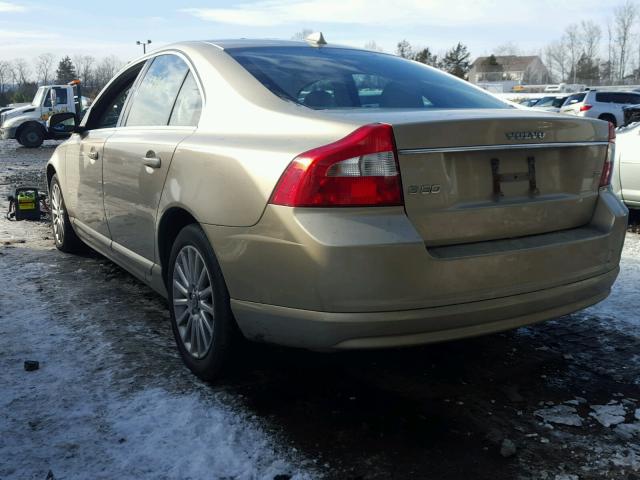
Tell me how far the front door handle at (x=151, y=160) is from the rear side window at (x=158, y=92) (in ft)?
0.79

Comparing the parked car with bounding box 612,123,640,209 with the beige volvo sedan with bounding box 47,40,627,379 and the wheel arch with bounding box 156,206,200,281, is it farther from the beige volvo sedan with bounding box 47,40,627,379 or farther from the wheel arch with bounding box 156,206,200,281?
the wheel arch with bounding box 156,206,200,281

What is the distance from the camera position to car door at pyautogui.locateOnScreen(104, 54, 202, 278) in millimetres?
3395

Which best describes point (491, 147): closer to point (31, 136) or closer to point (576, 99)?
point (31, 136)

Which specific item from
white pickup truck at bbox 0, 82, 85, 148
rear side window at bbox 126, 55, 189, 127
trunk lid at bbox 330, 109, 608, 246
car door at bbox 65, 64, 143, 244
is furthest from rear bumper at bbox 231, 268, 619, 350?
white pickup truck at bbox 0, 82, 85, 148

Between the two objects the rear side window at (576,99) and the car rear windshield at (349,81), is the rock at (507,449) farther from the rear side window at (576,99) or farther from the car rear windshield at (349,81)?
the rear side window at (576,99)

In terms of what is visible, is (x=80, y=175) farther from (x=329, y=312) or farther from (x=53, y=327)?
(x=329, y=312)

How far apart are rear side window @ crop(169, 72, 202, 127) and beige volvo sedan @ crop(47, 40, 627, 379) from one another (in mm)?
12

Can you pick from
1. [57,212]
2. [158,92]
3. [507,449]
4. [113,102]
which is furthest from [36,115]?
[507,449]

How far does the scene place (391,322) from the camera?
244 cm

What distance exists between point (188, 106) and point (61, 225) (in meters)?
2.77

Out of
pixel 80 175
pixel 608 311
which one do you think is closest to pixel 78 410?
pixel 80 175

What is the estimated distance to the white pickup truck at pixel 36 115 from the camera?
71.8 feet

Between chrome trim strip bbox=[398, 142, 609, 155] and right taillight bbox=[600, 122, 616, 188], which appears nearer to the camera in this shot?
chrome trim strip bbox=[398, 142, 609, 155]

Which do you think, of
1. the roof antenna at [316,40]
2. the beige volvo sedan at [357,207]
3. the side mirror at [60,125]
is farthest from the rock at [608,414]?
the side mirror at [60,125]
